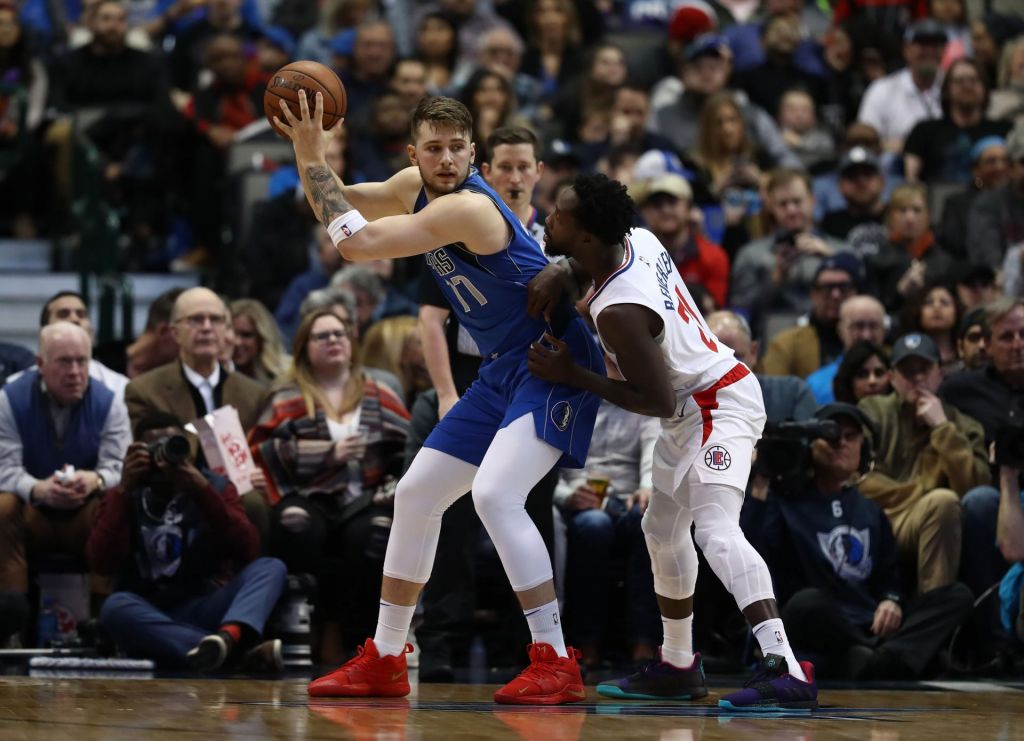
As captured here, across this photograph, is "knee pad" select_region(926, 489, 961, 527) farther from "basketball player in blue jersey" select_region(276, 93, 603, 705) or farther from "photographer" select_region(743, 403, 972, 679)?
"basketball player in blue jersey" select_region(276, 93, 603, 705)

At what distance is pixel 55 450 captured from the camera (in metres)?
8.24

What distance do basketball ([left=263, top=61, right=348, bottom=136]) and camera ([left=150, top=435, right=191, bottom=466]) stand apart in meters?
2.00

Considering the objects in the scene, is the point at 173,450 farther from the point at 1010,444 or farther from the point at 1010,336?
the point at 1010,336

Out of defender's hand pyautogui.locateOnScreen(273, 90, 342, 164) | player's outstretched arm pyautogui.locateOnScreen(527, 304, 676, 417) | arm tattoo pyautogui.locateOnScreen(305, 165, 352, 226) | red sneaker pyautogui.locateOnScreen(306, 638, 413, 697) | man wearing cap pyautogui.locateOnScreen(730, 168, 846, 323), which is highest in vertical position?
→ man wearing cap pyautogui.locateOnScreen(730, 168, 846, 323)

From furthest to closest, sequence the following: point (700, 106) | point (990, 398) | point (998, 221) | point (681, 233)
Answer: point (700, 106)
point (998, 221)
point (681, 233)
point (990, 398)

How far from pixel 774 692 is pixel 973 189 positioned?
6.45 metres

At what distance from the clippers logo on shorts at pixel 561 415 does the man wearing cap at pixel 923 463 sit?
8.50ft

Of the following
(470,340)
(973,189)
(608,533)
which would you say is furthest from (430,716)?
(973,189)

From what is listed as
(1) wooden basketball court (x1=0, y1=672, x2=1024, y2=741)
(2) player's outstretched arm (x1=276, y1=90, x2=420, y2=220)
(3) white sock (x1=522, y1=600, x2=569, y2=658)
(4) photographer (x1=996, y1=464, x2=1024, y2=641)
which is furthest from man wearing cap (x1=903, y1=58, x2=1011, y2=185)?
(2) player's outstretched arm (x1=276, y1=90, x2=420, y2=220)

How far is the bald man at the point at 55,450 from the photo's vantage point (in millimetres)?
7957

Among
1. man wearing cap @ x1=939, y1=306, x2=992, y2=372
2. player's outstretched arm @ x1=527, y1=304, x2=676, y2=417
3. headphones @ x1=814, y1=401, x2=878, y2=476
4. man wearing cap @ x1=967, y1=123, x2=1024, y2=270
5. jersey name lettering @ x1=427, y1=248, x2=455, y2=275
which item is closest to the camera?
player's outstretched arm @ x1=527, y1=304, x2=676, y2=417

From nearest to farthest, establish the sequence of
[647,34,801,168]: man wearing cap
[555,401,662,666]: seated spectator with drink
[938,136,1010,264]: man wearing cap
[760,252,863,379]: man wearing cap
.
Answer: [555,401,662,666]: seated spectator with drink < [760,252,863,379]: man wearing cap < [938,136,1010,264]: man wearing cap < [647,34,801,168]: man wearing cap

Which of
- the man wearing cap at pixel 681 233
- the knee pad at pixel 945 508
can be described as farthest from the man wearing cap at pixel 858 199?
the knee pad at pixel 945 508

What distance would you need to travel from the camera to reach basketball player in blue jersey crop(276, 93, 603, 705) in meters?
5.83
